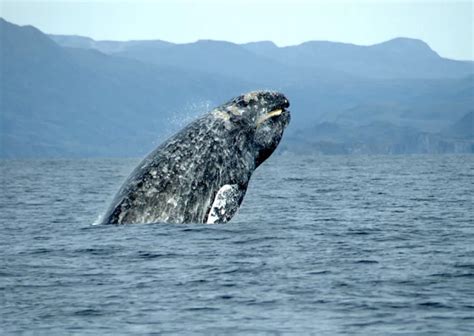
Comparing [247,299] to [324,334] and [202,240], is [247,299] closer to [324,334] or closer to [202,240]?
[324,334]

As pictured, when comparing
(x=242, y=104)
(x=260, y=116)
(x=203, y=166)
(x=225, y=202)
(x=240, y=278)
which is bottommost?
(x=240, y=278)

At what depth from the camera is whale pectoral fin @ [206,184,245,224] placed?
1762 centimetres

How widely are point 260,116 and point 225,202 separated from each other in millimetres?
2308

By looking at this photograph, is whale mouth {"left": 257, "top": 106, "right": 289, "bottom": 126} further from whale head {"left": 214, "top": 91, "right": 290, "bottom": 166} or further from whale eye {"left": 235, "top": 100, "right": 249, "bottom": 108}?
whale eye {"left": 235, "top": 100, "right": 249, "bottom": 108}

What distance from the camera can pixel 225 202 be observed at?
58.4 feet

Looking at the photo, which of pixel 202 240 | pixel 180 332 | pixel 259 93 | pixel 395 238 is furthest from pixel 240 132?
pixel 180 332

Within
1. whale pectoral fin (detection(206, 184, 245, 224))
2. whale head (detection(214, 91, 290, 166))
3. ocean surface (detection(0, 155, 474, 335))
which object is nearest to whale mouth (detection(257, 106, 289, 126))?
whale head (detection(214, 91, 290, 166))

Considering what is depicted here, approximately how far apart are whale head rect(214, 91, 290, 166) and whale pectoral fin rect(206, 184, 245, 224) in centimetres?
130

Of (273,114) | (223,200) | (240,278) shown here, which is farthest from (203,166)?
(240,278)

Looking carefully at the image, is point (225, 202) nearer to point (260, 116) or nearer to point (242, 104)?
point (260, 116)

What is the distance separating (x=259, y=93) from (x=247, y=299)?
7.47m

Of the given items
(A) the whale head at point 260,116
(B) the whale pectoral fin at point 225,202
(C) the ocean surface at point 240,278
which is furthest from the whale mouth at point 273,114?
(C) the ocean surface at point 240,278

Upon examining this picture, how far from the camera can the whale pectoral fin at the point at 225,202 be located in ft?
57.8

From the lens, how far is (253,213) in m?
26.3
